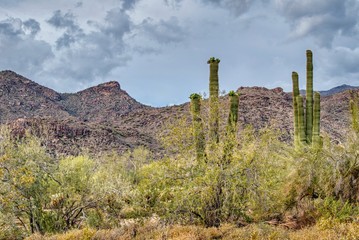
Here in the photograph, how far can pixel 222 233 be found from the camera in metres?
13.2

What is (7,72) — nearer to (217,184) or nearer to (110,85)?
(110,85)

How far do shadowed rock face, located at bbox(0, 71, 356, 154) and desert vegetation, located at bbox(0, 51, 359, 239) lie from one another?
24.5 meters

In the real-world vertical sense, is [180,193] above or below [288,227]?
above

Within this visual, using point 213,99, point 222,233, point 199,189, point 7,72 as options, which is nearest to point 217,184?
point 199,189

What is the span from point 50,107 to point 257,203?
92.9 metres

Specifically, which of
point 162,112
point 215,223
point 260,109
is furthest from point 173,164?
point 162,112

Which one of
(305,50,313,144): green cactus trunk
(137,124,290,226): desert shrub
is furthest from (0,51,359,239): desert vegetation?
(305,50,313,144): green cactus trunk

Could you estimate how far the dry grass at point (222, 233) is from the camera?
11.6 metres

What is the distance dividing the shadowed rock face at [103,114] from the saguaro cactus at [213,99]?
22.2 metres

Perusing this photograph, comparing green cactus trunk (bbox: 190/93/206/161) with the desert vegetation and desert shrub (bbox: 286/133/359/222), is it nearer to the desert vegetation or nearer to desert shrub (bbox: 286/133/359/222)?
the desert vegetation

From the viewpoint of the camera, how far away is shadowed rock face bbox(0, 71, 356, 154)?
6450 centimetres

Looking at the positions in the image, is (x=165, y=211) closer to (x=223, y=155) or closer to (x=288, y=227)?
(x=223, y=155)

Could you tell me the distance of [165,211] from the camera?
1512 centimetres

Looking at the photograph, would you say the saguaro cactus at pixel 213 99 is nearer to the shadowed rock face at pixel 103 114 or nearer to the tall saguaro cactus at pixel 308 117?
the tall saguaro cactus at pixel 308 117
